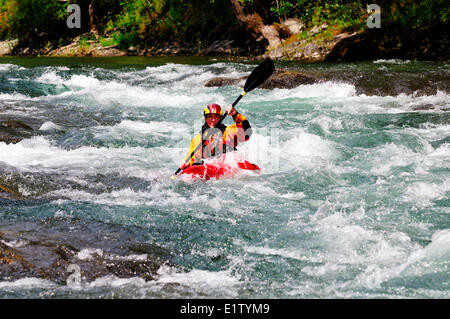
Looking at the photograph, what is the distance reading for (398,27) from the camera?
14.9 m

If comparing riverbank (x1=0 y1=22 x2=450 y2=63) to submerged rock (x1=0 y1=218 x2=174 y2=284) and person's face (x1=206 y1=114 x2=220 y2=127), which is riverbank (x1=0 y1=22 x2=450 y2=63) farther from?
submerged rock (x1=0 y1=218 x2=174 y2=284)

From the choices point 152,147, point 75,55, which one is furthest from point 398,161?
point 75,55

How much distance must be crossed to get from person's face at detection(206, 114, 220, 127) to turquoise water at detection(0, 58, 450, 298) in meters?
0.74

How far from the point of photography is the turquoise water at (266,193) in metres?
3.60

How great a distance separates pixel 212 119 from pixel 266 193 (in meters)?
1.19

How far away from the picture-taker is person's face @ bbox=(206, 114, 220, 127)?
20.2 ft

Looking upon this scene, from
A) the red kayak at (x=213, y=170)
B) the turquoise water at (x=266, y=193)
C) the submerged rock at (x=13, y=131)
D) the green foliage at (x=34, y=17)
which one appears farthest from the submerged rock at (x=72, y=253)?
the green foliage at (x=34, y=17)

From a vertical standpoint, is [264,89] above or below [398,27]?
below

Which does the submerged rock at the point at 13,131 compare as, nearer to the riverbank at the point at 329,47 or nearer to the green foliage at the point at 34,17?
the riverbank at the point at 329,47

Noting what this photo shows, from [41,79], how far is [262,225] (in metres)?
10.9

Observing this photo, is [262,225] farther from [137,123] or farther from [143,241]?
[137,123]

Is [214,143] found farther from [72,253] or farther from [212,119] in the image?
[72,253]

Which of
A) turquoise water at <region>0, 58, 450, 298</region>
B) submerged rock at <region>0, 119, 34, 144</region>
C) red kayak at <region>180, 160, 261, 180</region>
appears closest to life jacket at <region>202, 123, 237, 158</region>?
red kayak at <region>180, 160, 261, 180</region>

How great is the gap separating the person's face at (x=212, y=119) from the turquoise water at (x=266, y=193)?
0.74m
